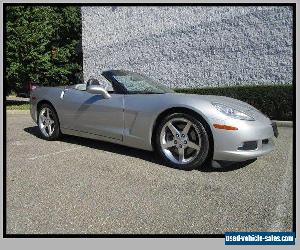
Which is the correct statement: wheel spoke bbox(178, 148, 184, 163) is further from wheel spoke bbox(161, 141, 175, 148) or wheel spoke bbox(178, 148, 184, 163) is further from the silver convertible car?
wheel spoke bbox(161, 141, 175, 148)

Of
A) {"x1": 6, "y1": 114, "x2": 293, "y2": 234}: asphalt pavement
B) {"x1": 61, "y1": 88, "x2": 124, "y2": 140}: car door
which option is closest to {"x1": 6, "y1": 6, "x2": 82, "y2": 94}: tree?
{"x1": 61, "y1": 88, "x2": 124, "y2": 140}: car door

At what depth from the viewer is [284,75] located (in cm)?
1106

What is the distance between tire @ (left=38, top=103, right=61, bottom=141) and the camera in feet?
17.5

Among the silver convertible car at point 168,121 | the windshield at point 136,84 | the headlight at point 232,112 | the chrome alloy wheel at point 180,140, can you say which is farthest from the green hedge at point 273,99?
the chrome alloy wheel at point 180,140

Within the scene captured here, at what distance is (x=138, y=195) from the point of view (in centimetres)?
312

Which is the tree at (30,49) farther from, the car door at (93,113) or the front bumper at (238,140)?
the front bumper at (238,140)

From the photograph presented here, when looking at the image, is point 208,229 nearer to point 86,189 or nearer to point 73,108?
point 86,189

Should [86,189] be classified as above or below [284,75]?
below

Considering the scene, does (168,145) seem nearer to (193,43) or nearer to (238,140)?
(238,140)

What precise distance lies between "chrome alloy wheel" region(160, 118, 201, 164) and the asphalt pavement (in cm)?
20

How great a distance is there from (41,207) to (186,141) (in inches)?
72.4

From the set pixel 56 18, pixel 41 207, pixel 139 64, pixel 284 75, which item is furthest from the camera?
pixel 56 18

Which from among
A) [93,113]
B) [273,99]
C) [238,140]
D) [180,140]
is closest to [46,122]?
[93,113]

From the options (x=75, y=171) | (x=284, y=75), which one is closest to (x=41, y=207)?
(x=75, y=171)
